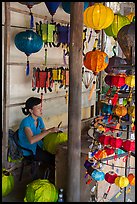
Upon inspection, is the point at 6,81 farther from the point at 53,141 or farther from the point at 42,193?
the point at 42,193

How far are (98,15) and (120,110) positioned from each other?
1237 millimetres

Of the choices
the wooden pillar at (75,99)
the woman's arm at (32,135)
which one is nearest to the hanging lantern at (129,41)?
the wooden pillar at (75,99)

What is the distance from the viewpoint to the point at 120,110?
6.36ft

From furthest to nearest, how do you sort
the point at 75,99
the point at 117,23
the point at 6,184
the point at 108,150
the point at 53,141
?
the point at 117,23, the point at 53,141, the point at 6,184, the point at 75,99, the point at 108,150

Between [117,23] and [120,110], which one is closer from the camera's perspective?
[120,110]

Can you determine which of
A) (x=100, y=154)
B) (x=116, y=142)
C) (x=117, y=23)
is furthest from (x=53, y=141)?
(x=117, y=23)

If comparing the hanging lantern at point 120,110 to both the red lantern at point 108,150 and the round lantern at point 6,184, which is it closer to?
the red lantern at point 108,150

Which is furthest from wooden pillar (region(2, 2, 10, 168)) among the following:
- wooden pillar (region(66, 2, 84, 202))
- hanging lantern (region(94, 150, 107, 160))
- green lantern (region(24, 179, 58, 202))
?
hanging lantern (region(94, 150, 107, 160))

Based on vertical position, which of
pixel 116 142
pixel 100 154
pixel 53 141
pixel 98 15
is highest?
pixel 98 15

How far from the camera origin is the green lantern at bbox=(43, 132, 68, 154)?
3146 millimetres

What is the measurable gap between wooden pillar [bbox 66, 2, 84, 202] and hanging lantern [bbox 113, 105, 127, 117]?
473 millimetres

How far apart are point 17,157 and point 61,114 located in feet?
4.01

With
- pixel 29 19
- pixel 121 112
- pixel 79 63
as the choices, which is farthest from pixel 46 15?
pixel 121 112

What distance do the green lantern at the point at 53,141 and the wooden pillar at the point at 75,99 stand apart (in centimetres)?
69
